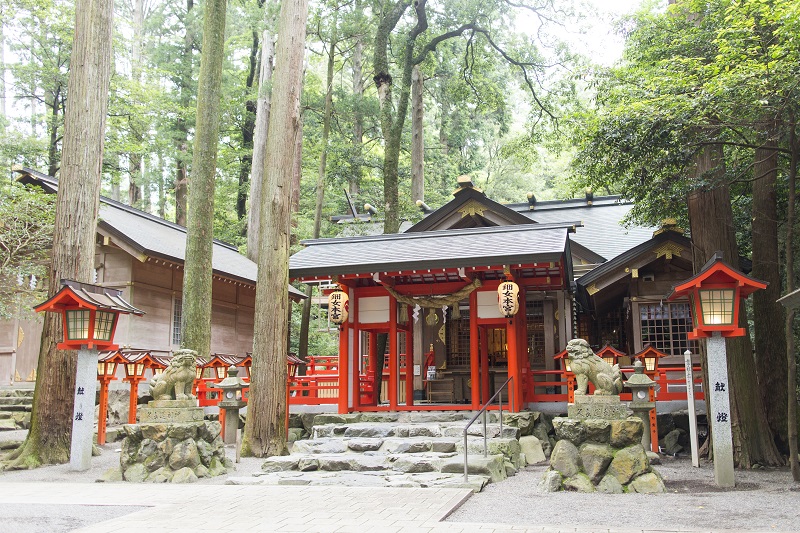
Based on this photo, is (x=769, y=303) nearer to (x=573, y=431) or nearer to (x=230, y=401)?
(x=573, y=431)

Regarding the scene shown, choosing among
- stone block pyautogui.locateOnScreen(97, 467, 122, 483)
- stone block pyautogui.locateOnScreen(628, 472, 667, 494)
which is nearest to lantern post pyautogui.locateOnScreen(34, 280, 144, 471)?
stone block pyautogui.locateOnScreen(97, 467, 122, 483)

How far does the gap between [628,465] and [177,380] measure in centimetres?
676

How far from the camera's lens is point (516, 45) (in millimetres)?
21797

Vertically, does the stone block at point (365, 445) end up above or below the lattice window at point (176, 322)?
below

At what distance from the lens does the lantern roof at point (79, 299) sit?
9.77m

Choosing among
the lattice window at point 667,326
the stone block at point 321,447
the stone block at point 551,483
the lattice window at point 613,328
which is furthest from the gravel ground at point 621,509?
the lattice window at point 613,328

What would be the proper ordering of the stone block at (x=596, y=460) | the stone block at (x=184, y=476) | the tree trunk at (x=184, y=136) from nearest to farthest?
the stone block at (x=596, y=460)
the stone block at (x=184, y=476)
the tree trunk at (x=184, y=136)

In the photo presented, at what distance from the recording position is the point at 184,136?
26.5 meters

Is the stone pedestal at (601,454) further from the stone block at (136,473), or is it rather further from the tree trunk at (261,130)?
the tree trunk at (261,130)

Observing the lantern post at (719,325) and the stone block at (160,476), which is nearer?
the lantern post at (719,325)

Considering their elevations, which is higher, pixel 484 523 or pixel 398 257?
pixel 398 257

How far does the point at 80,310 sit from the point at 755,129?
11586 millimetres

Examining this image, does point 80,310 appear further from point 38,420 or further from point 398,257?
point 398,257

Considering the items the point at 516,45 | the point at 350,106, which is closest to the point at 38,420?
the point at 350,106
